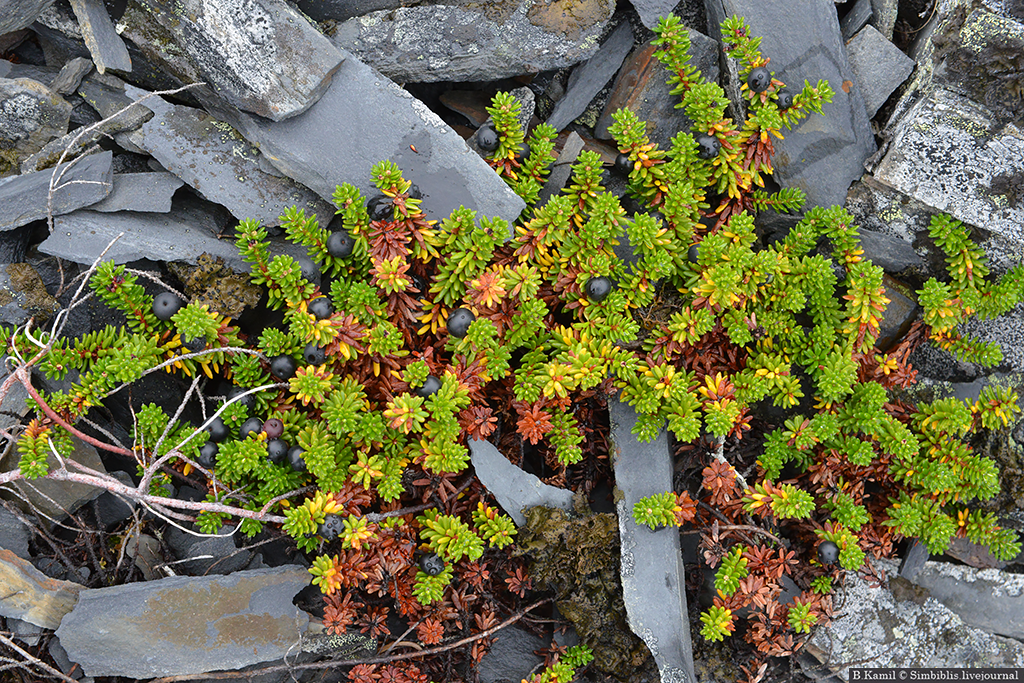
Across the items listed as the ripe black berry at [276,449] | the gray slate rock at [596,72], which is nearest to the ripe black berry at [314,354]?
the ripe black berry at [276,449]

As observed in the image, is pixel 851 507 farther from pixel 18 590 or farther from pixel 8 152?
pixel 8 152

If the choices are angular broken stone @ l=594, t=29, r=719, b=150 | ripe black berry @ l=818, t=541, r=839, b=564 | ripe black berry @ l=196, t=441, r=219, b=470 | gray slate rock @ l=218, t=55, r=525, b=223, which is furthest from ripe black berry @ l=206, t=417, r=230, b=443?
ripe black berry @ l=818, t=541, r=839, b=564

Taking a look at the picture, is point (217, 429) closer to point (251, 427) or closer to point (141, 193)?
point (251, 427)

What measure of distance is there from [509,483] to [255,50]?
3276 mm

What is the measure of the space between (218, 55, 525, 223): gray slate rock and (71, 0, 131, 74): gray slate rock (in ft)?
2.64

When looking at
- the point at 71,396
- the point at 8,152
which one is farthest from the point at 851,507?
the point at 8,152

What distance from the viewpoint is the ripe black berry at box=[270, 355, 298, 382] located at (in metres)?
4.20

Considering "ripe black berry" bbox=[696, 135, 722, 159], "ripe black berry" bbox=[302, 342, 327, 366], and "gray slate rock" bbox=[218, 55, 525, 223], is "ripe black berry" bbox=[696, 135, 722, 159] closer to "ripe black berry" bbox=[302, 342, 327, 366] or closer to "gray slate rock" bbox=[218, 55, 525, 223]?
"gray slate rock" bbox=[218, 55, 525, 223]

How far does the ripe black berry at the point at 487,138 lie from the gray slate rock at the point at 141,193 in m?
2.13

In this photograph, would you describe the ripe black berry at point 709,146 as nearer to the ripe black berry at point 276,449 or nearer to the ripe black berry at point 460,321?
the ripe black berry at point 460,321

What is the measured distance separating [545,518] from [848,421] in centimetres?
221

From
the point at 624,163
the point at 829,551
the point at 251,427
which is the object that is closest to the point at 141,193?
the point at 251,427

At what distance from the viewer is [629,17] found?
5.09 metres

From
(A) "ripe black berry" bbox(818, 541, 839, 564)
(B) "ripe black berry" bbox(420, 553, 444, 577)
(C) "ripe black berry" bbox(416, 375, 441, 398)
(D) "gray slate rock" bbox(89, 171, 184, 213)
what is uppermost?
(D) "gray slate rock" bbox(89, 171, 184, 213)
